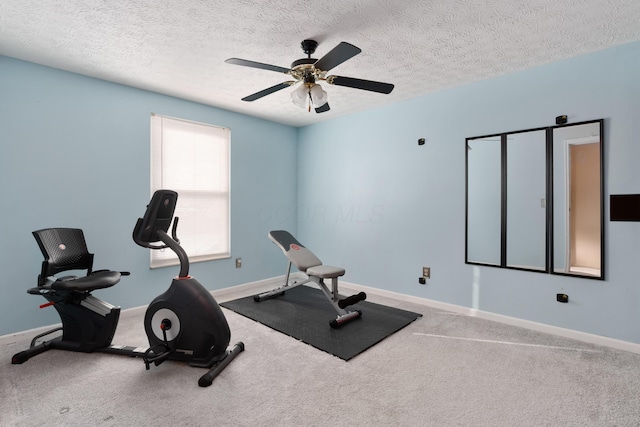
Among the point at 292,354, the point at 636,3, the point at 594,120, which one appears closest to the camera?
the point at 636,3

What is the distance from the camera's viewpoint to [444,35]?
2.34m

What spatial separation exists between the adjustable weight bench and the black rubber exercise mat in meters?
0.07

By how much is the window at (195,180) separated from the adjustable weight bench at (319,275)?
0.92 metres

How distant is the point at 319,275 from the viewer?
3.19 m


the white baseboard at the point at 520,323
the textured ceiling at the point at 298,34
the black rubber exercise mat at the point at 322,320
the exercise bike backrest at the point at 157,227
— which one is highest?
the textured ceiling at the point at 298,34

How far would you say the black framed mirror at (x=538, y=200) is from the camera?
266 cm

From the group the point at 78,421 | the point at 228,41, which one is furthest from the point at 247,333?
the point at 228,41

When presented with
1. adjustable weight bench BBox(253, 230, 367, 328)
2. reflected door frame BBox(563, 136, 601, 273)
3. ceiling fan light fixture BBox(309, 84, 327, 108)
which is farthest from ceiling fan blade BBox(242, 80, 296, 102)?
reflected door frame BBox(563, 136, 601, 273)

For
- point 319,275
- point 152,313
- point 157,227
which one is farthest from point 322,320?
point 157,227

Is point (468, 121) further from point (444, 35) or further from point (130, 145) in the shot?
point (130, 145)

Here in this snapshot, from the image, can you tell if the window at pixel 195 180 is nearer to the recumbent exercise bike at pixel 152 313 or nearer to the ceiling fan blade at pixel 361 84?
the recumbent exercise bike at pixel 152 313

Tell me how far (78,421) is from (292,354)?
134 cm

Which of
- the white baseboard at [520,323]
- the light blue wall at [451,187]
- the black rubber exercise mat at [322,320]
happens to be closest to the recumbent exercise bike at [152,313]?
the black rubber exercise mat at [322,320]

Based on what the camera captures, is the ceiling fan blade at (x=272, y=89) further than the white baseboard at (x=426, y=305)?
No
